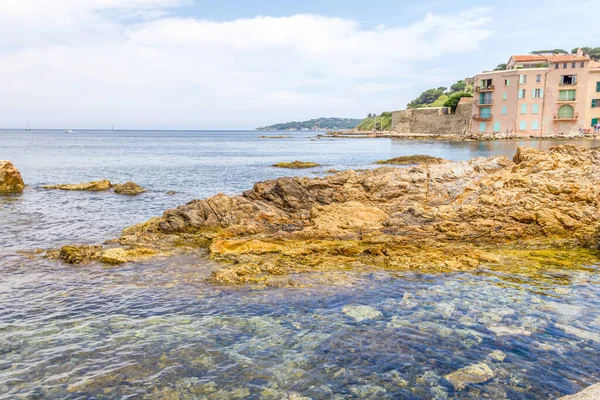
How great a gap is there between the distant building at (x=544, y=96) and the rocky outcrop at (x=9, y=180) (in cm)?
8867

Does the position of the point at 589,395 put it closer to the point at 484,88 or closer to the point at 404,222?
the point at 404,222

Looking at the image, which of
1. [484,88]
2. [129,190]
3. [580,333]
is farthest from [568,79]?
[580,333]

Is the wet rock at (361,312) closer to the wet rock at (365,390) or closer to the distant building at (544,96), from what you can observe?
the wet rock at (365,390)

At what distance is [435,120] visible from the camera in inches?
4862

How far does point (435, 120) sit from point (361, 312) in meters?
122

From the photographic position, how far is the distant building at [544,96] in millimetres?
86062

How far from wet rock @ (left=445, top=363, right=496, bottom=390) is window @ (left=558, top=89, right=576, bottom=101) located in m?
96.8

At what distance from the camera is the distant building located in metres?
86.1

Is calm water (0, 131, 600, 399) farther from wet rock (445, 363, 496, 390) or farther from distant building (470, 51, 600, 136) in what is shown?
distant building (470, 51, 600, 136)

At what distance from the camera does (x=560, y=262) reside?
13.7m

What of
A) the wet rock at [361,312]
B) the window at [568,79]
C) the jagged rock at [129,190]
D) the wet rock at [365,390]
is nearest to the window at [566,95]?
the window at [568,79]

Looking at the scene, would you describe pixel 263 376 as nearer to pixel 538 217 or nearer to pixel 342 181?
pixel 538 217

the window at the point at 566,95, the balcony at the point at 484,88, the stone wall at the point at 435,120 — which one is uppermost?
the balcony at the point at 484,88

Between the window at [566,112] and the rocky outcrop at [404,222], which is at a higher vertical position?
the window at [566,112]
